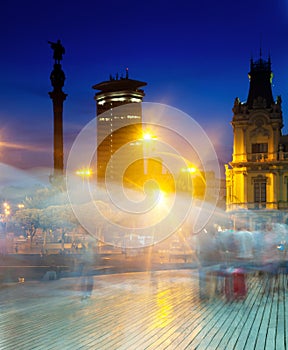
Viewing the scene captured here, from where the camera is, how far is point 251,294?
21500 mm

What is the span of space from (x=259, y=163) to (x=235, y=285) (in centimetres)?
4063

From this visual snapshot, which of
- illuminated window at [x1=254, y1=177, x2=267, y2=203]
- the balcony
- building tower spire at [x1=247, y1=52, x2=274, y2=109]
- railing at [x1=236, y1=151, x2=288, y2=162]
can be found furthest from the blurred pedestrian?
building tower spire at [x1=247, y1=52, x2=274, y2=109]

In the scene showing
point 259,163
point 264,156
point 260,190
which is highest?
point 264,156

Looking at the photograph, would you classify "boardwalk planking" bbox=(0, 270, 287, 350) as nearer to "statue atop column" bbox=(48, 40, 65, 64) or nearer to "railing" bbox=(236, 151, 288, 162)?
"railing" bbox=(236, 151, 288, 162)

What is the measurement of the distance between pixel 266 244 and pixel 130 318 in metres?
39.6

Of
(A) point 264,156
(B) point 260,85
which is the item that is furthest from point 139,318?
(B) point 260,85

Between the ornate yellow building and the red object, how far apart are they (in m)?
34.8

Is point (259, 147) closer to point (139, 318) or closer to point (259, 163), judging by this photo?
point (259, 163)

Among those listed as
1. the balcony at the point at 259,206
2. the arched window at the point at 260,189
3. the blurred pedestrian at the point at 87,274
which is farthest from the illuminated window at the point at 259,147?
the blurred pedestrian at the point at 87,274

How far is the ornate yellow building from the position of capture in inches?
2445

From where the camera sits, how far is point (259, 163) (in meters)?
62.4

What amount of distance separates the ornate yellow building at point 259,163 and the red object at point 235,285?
34779 millimetres

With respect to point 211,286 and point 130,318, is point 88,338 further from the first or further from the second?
point 211,286

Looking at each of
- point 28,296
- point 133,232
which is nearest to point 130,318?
point 28,296
